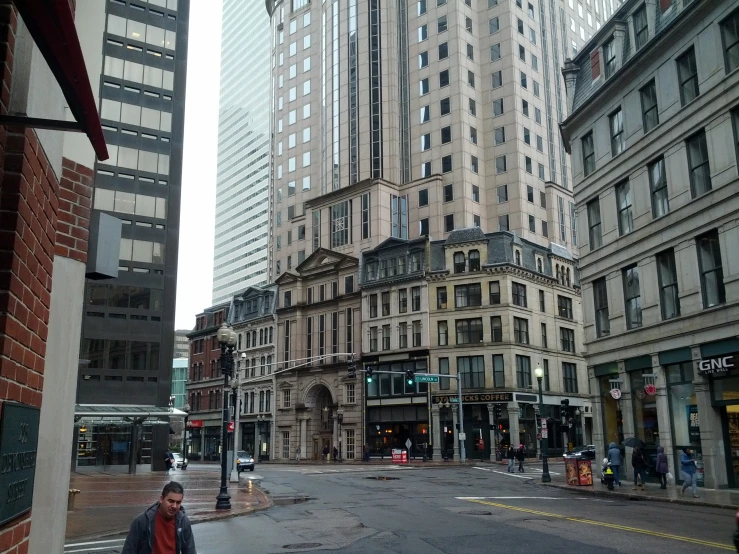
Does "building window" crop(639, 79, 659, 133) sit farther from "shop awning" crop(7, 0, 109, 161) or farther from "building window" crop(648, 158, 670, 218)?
"shop awning" crop(7, 0, 109, 161)

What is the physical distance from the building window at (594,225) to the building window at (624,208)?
6.32 feet

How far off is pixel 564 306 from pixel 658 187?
39459 mm

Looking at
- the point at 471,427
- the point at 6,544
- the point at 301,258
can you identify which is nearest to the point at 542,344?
the point at 471,427

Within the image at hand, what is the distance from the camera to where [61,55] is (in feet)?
11.1

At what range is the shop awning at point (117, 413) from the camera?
44838 mm

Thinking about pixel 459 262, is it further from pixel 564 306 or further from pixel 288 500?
pixel 288 500

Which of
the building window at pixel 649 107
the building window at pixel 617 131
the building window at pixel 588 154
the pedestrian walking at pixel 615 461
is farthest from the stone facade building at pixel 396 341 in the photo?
the building window at pixel 649 107

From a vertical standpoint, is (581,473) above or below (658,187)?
below

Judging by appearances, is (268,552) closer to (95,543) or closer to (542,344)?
(95,543)

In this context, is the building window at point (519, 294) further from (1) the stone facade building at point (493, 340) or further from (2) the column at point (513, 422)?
(2) the column at point (513, 422)

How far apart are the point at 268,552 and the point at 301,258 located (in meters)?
68.8

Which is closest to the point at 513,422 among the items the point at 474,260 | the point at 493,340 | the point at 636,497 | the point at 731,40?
the point at 493,340

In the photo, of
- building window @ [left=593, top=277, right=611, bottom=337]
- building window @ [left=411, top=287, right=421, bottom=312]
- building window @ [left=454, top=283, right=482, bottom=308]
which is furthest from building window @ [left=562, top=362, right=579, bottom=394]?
building window @ [left=593, top=277, right=611, bottom=337]

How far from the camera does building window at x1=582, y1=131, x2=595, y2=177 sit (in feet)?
116
